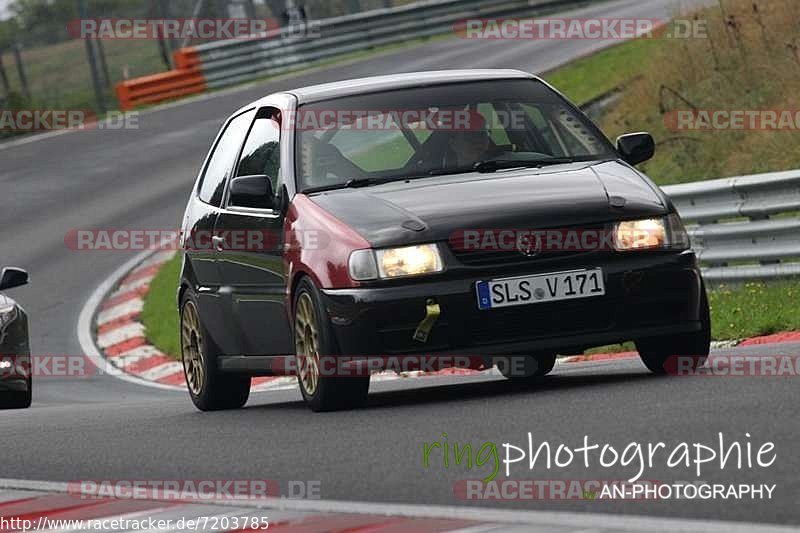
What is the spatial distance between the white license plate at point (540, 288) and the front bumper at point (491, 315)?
3 cm

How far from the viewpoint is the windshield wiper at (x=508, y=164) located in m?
9.42

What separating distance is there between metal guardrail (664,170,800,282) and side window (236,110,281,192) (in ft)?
14.7

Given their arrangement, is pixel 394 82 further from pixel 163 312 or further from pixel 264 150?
pixel 163 312

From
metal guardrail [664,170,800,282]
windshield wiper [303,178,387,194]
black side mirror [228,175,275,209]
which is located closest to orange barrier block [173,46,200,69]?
metal guardrail [664,170,800,282]

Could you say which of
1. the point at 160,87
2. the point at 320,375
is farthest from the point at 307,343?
the point at 160,87

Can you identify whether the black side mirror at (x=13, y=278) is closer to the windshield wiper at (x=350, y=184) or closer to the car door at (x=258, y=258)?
the car door at (x=258, y=258)

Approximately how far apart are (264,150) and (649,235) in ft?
7.80

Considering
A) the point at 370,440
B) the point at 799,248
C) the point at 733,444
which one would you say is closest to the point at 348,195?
the point at 370,440

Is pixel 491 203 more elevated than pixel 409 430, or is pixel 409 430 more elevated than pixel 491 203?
pixel 491 203

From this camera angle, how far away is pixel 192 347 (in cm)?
1112

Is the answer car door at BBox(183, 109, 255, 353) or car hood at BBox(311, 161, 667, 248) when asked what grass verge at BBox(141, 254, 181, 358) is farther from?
car hood at BBox(311, 161, 667, 248)

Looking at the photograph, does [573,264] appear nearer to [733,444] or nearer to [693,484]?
[733,444]

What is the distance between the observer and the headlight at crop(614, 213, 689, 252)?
8648mm

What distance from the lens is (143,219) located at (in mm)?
25703
